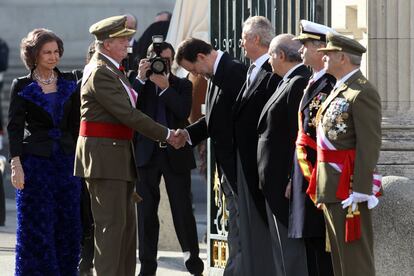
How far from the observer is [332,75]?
837cm

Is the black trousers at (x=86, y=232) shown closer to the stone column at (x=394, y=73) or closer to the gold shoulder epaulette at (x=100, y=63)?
the gold shoulder epaulette at (x=100, y=63)

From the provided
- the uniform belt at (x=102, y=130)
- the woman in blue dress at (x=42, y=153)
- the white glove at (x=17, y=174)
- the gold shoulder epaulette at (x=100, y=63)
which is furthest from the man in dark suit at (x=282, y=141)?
the white glove at (x=17, y=174)

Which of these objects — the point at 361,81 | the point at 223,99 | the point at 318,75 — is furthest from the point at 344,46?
the point at 223,99

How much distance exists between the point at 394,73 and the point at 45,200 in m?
2.39

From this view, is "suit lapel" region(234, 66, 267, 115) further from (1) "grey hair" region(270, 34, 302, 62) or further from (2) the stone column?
(2) the stone column

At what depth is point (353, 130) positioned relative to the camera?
791 cm

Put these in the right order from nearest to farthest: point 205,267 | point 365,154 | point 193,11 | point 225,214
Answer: point 365,154 < point 225,214 < point 205,267 < point 193,11

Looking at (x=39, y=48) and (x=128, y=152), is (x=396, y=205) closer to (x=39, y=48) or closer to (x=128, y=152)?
(x=128, y=152)

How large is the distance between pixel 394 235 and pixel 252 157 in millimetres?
1149

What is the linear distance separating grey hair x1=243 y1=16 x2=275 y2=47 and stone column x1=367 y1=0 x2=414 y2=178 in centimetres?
63

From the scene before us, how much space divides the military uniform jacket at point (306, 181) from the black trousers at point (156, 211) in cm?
256

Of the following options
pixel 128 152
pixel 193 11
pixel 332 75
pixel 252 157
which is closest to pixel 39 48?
pixel 128 152

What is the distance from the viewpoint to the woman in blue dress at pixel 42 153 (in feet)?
32.1

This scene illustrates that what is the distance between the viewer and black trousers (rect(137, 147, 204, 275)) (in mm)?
10938
